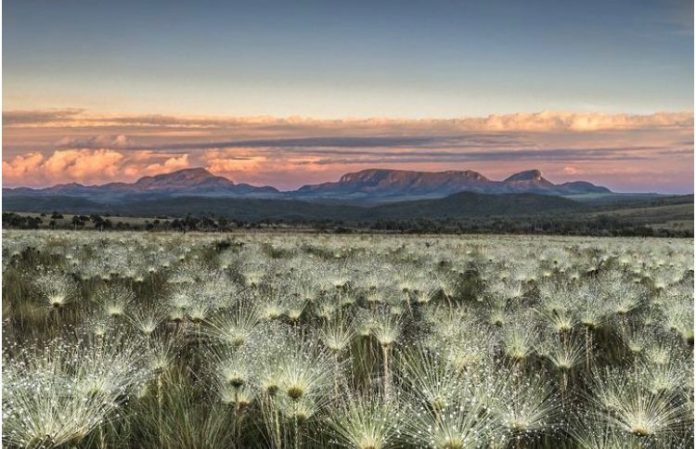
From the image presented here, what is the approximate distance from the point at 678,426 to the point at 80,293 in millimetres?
12480

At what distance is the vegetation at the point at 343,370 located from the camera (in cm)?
547

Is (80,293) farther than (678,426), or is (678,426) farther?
(80,293)

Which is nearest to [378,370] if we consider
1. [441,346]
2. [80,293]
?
[441,346]

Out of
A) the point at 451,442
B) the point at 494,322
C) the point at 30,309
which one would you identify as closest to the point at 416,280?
the point at 494,322

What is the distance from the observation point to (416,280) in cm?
1609

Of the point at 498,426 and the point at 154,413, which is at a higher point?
the point at 498,426

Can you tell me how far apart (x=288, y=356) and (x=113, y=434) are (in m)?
1.85

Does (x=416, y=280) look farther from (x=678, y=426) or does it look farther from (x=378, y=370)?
(x=678, y=426)

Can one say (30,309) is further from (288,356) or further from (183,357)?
(288,356)

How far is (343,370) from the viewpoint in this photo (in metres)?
7.97

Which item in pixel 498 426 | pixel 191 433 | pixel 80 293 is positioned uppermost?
pixel 498 426

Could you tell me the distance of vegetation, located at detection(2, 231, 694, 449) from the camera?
18.0ft

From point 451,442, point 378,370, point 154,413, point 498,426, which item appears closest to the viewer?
point 451,442

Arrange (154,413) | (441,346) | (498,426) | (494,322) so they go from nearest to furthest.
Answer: (498,426) → (154,413) → (441,346) → (494,322)
